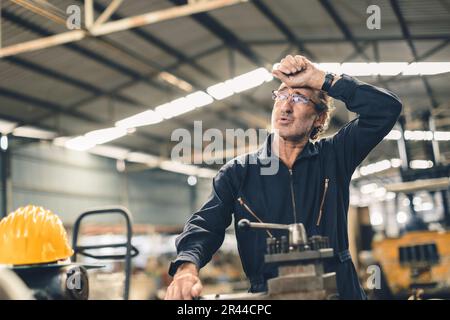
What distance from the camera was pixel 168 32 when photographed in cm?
886

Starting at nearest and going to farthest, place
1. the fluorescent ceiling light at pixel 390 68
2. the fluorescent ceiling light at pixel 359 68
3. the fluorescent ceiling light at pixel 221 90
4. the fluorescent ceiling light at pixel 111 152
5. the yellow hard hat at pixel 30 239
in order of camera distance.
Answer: the yellow hard hat at pixel 30 239 → the fluorescent ceiling light at pixel 390 68 → the fluorescent ceiling light at pixel 359 68 → the fluorescent ceiling light at pixel 221 90 → the fluorescent ceiling light at pixel 111 152

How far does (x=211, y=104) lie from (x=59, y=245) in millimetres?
10200

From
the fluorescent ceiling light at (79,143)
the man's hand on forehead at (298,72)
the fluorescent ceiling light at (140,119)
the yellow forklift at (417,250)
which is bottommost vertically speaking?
the yellow forklift at (417,250)

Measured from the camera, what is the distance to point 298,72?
1504mm

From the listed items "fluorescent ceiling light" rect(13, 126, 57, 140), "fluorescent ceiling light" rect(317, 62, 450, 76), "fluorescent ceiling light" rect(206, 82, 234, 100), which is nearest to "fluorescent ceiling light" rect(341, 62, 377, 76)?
"fluorescent ceiling light" rect(317, 62, 450, 76)

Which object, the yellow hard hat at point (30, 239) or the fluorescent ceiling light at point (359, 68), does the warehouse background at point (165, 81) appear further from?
the yellow hard hat at point (30, 239)

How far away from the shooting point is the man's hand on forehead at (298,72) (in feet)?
4.86

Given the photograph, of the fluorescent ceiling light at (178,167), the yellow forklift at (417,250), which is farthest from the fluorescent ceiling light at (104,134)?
the yellow forklift at (417,250)

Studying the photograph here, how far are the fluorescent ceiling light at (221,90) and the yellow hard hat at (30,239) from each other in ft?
31.1

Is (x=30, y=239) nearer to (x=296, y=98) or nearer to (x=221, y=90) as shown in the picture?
(x=296, y=98)

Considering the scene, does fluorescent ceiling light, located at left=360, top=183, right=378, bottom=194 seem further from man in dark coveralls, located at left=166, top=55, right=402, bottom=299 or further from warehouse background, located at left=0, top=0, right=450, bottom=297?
man in dark coveralls, located at left=166, top=55, right=402, bottom=299
